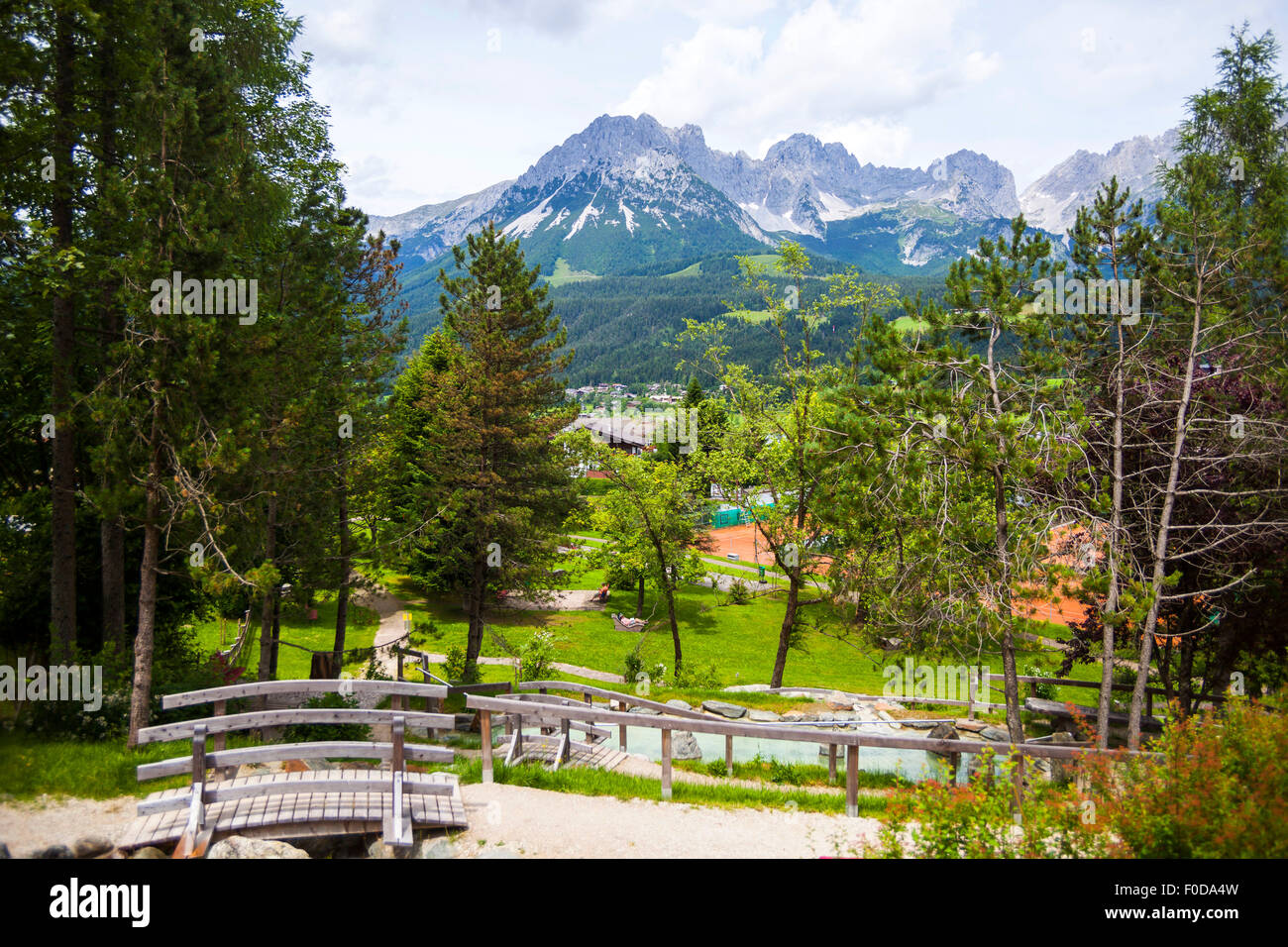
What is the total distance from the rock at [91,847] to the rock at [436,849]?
3.31 meters

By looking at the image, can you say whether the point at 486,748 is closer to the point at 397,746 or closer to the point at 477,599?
the point at 397,746

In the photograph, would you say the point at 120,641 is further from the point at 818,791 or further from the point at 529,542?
the point at 818,791

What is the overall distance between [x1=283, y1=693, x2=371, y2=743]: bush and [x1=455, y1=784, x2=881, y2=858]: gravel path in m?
5.10

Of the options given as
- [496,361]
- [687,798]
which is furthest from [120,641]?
[496,361]

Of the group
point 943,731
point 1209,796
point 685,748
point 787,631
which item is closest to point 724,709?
point 685,748

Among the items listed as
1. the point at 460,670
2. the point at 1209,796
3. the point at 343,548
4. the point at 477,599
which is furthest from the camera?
the point at 477,599

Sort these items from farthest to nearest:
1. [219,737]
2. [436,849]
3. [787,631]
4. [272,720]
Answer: [787,631], [219,737], [272,720], [436,849]

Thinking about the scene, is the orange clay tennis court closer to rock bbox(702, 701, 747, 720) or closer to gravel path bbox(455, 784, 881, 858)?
rock bbox(702, 701, 747, 720)

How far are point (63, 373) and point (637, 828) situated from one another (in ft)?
41.9

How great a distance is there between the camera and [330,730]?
13906 mm

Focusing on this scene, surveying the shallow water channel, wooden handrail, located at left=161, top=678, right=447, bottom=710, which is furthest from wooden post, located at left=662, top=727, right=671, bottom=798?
wooden handrail, located at left=161, top=678, right=447, bottom=710

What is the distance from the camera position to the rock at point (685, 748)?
527 inches
